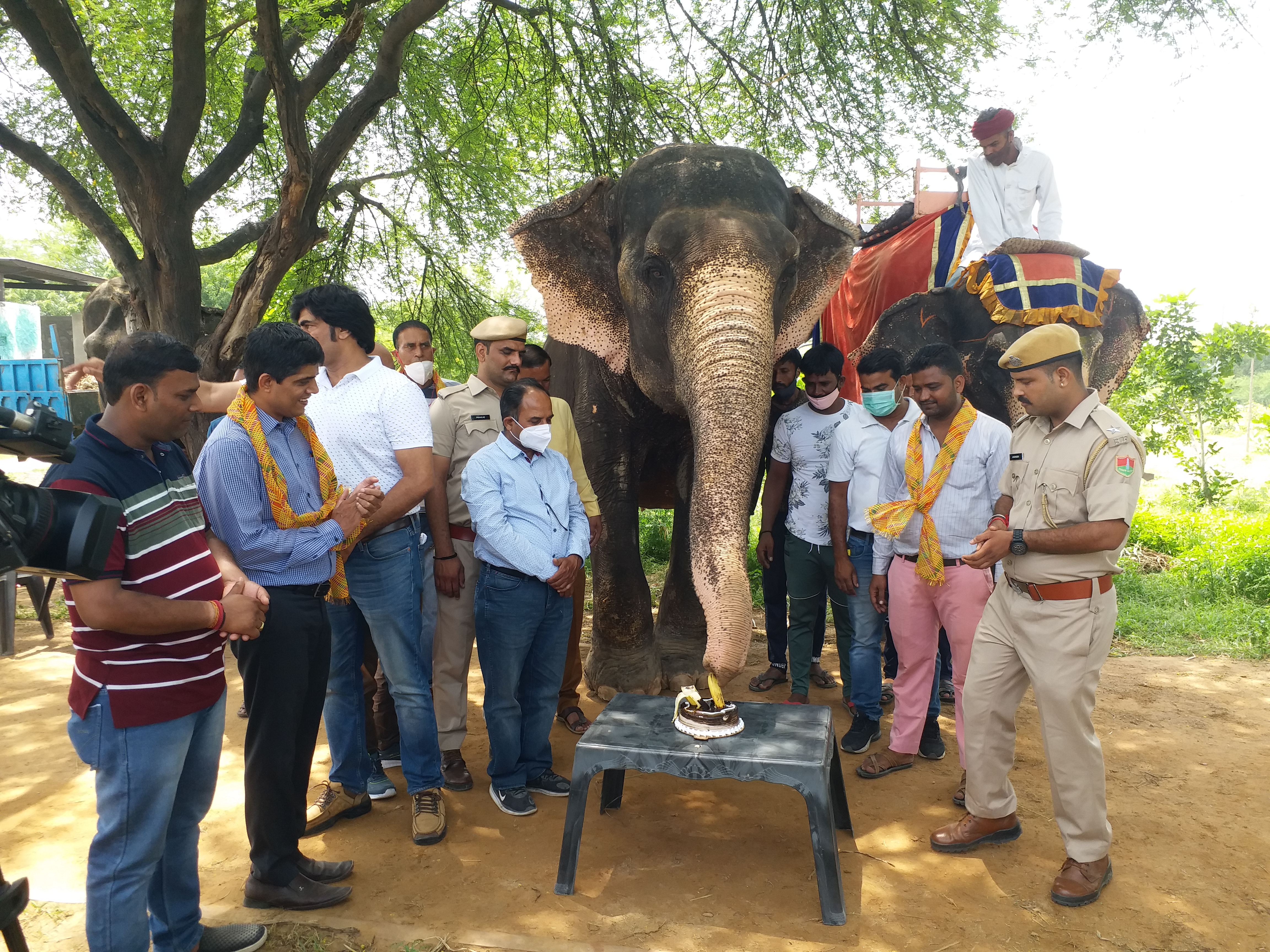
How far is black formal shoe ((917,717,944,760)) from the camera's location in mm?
4484

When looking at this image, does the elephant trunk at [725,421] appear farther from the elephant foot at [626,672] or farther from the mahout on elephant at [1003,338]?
the mahout on elephant at [1003,338]

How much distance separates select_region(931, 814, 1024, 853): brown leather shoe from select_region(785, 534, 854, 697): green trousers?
1.18 m

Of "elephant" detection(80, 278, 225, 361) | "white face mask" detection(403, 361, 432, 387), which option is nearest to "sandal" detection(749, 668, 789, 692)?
"white face mask" detection(403, 361, 432, 387)

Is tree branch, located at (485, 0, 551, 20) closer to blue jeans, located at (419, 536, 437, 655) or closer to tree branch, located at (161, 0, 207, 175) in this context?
tree branch, located at (161, 0, 207, 175)

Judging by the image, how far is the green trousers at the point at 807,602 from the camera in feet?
15.8

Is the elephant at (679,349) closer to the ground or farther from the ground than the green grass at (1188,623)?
farther from the ground

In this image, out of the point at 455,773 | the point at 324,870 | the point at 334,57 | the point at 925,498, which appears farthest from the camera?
the point at 334,57

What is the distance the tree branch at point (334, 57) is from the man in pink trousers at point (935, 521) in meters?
4.75

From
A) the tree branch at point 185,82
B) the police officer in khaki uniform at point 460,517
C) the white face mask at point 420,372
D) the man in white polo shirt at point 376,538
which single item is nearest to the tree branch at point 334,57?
the tree branch at point 185,82

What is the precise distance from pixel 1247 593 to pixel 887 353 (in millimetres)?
5302

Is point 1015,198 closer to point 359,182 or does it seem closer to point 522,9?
point 522,9

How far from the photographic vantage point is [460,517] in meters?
4.25

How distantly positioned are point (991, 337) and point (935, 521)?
2133 mm

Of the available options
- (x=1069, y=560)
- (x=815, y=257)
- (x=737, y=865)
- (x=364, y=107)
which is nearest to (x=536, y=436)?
(x=737, y=865)
